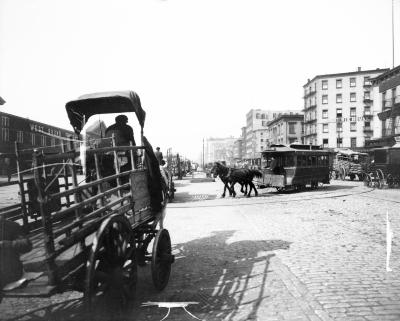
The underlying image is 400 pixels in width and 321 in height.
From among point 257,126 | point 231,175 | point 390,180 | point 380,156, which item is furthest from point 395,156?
point 257,126

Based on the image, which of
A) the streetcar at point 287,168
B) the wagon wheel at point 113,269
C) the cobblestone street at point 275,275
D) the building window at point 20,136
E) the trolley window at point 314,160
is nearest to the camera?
the wagon wheel at point 113,269

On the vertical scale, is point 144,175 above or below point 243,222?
above

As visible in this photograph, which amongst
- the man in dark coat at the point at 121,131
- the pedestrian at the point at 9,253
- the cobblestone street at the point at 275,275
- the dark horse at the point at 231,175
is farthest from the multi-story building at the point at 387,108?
the pedestrian at the point at 9,253

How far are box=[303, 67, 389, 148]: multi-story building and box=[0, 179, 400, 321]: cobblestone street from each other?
69187 mm

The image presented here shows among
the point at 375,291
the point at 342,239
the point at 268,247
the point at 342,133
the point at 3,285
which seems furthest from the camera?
the point at 342,133

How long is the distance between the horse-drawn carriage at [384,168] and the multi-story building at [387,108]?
13.0 m

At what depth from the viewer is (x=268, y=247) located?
7.23m

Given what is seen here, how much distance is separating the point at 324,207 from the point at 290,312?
32.7 feet

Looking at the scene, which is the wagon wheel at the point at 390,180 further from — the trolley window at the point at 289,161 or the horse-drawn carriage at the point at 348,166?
the horse-drawn carriage at the point at 348,166

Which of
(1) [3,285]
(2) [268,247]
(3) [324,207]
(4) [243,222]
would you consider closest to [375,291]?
(2) [268,247]

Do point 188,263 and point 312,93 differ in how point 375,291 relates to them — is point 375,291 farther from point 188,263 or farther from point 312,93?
point 312,93

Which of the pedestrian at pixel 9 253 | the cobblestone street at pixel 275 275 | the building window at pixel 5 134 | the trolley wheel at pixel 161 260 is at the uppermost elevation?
the building window at pixel 5 134

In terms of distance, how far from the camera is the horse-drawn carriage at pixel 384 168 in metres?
21.8

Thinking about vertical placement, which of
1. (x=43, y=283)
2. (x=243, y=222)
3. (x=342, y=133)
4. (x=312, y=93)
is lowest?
(x=243, y=222)
